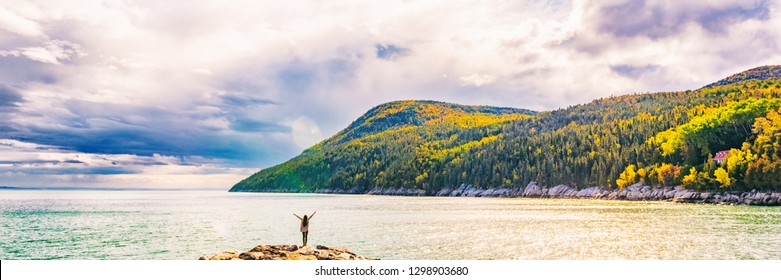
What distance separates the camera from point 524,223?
76562 millimetres

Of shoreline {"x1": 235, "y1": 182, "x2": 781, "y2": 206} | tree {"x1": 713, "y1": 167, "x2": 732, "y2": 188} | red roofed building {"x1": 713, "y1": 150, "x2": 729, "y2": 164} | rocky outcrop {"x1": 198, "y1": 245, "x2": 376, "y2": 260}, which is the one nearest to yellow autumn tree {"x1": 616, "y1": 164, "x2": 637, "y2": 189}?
shoreline {"x1": 235, "y1": 182, "x2": 781, "y2": 206}

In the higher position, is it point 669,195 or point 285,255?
point 669,195

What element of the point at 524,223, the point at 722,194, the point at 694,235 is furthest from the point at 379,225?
the point at 722,194

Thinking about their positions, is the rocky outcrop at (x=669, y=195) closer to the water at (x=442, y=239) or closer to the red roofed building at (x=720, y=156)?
the red roofed building at (x=720, y=156)

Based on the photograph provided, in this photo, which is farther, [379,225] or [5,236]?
[379,225]

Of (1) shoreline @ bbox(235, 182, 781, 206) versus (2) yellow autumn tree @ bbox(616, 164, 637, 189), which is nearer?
(1) shoreline @ bbox(235, 182, 781, 206)

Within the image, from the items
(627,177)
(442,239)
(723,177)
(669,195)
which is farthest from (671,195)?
(442,239)

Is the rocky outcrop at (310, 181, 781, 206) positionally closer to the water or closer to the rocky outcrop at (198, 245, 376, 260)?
the water

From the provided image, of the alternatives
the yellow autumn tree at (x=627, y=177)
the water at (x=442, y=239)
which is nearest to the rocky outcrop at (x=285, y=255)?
the water at (x=442, y=239)

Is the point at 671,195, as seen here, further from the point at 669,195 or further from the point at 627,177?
the point at 627,177

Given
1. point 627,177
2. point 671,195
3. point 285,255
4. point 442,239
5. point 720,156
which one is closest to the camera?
point 285,255

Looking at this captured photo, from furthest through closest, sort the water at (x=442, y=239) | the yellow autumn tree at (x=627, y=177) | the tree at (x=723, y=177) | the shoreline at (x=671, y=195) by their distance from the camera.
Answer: the yellow autumn tree at (x=627, y=177)
the tree at (x=723, y=177)
the shoreline at (x=671, y=195)
the water at (x=442, y=239)
